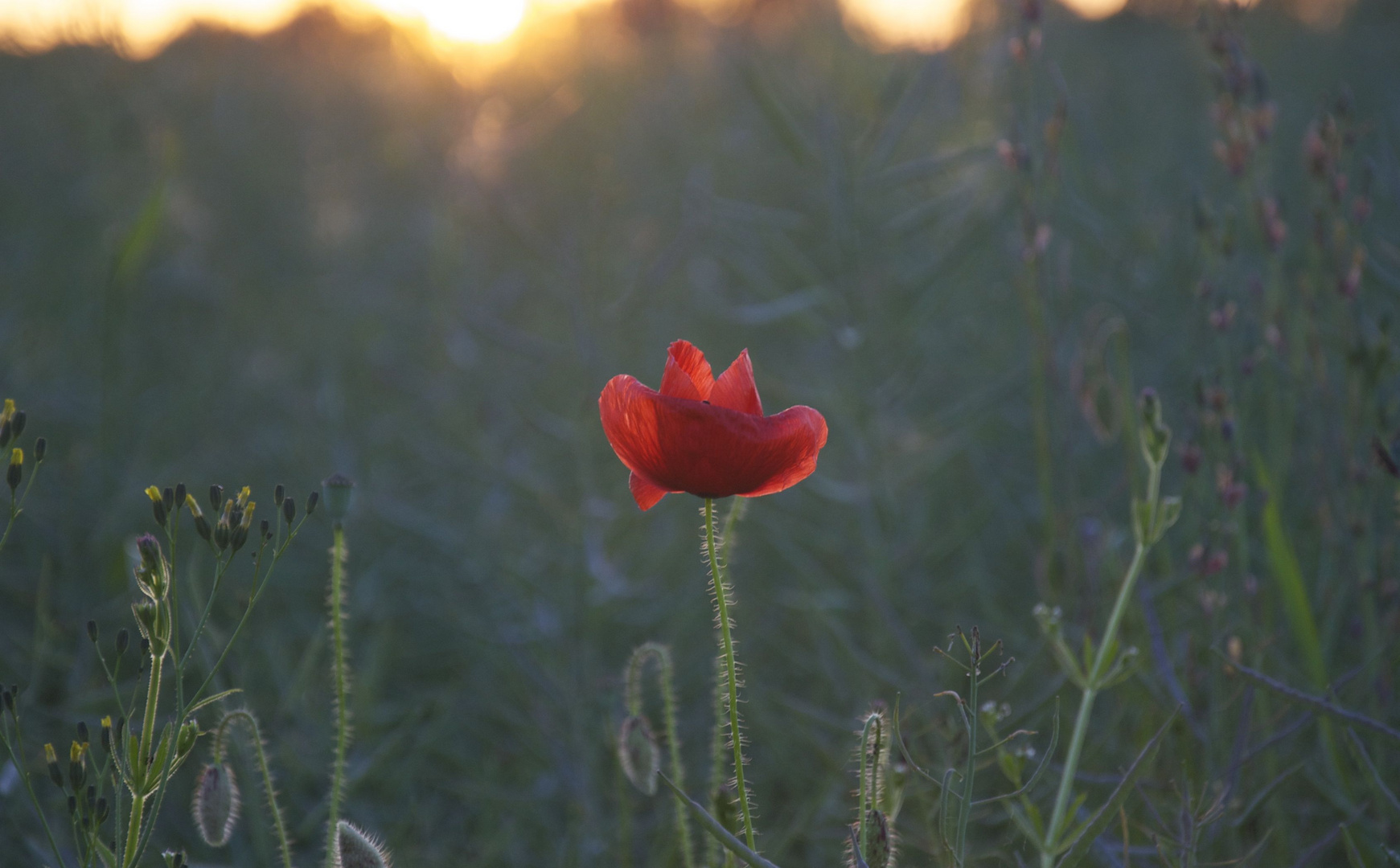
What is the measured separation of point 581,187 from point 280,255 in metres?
2.24

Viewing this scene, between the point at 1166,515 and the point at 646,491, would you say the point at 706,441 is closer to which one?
the point at 646,491

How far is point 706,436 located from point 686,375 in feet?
0.33

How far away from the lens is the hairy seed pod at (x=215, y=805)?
924 millimetres

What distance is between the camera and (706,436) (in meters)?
0.78

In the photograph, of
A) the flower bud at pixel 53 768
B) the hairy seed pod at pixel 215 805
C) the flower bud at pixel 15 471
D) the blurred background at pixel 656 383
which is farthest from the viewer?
the blurred background at pixel 656 383

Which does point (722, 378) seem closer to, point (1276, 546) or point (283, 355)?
point (1276, 546)

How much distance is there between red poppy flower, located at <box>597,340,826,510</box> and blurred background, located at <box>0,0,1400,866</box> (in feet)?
1.43

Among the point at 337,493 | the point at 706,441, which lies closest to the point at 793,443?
the point at 706,441

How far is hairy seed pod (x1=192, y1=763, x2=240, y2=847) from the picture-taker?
92cm

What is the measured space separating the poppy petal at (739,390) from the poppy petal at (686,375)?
0.08 ft

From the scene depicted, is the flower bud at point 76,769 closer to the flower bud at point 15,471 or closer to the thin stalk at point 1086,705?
the flower bud at point 15,471

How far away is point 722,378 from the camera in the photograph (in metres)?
0.90

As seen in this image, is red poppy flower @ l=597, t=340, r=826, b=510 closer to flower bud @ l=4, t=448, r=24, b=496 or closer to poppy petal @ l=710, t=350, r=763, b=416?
poppy petal @ l=710, t=350, r=763, b=416

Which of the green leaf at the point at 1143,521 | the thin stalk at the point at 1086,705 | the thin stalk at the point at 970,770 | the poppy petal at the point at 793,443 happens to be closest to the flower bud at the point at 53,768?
the poppy petal at the point at 793,443
